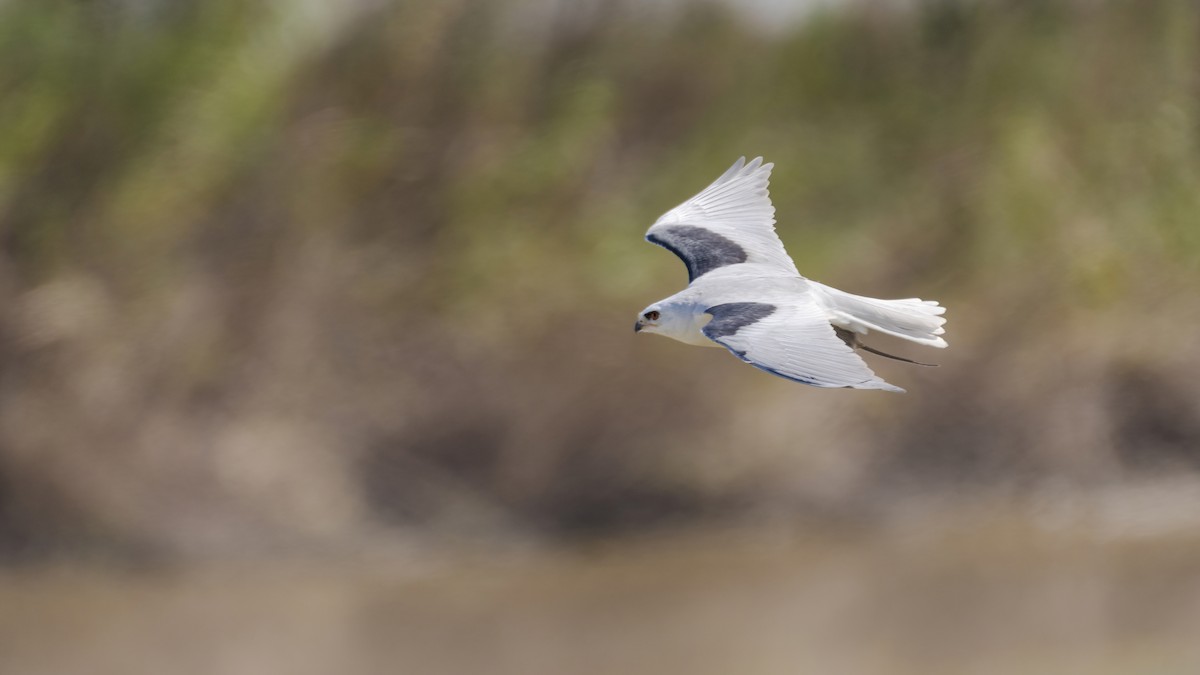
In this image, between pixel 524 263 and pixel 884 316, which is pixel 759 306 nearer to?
pixel 884 316

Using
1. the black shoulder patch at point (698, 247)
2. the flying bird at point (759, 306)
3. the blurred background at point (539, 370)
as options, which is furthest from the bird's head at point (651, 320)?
the blurred background at point (539, 370)

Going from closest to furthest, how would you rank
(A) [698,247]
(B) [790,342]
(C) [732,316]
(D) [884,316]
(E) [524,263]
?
1. (B) [790,342]
2. (C) [732,316]
3. (D) [884,316]
4. (A) [698,247]
5. (E) [524,263]

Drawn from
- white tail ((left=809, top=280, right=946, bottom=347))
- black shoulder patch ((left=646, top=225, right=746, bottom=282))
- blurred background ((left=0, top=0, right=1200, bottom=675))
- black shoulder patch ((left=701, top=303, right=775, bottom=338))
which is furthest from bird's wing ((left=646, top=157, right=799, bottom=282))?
blurred background ((left=0, top=0, right=1200, bottom=675))

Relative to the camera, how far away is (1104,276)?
1165 cm

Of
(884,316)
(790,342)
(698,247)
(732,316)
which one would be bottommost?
(790,342)

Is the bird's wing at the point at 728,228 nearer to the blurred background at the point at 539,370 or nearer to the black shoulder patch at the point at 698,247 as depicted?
the black shoulder patch at the point at 698,247

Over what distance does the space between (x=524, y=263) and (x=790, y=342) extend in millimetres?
6463

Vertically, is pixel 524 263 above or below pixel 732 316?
above

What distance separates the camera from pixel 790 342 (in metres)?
4.89

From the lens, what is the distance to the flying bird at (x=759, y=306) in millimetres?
4738

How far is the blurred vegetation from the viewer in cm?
1081

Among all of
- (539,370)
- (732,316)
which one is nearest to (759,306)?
(732,316)

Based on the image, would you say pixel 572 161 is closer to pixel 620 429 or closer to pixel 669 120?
pixel 669 120

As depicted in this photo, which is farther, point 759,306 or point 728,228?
point 728,228
